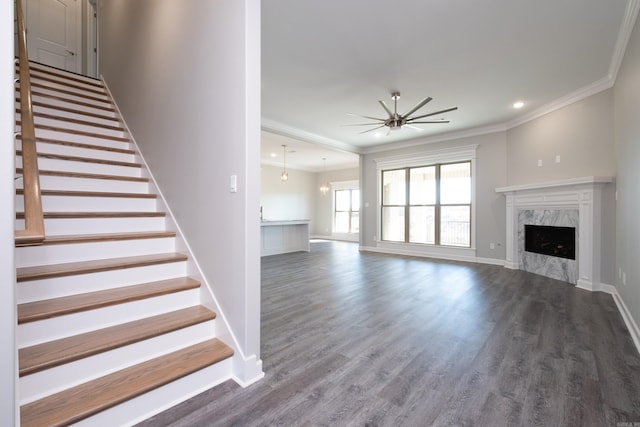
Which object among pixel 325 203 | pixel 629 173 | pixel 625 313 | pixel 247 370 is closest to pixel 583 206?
pixel 629 173

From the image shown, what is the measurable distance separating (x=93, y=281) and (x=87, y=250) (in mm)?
341

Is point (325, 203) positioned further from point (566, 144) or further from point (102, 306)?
point (102, 306)

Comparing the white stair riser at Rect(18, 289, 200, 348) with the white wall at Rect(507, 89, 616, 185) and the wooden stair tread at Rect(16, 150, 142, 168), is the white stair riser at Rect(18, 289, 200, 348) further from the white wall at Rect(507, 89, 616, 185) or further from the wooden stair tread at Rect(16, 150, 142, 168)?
the white wall at Rect(507, 89, 616, 185)

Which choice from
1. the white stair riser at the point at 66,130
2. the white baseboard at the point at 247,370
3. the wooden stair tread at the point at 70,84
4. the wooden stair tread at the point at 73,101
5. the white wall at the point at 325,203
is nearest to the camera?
the white baseboard at the point at 247,370

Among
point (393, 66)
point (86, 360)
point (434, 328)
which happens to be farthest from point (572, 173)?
point (86, 360)

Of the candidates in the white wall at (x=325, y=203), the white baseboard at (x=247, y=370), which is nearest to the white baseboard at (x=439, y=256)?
the white wall at (x=325, y=203)

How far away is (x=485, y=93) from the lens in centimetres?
445

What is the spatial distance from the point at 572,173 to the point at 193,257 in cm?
566

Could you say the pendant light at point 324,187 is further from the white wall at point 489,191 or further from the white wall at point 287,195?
the white wall at point 489,191

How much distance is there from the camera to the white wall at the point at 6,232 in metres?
0.92

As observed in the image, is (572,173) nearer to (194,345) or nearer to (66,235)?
(194,345)

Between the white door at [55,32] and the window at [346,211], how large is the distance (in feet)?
27.8

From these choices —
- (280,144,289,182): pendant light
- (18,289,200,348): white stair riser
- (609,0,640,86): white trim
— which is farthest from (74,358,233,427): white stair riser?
(280,144,289,182): pendant light

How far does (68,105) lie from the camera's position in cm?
358
